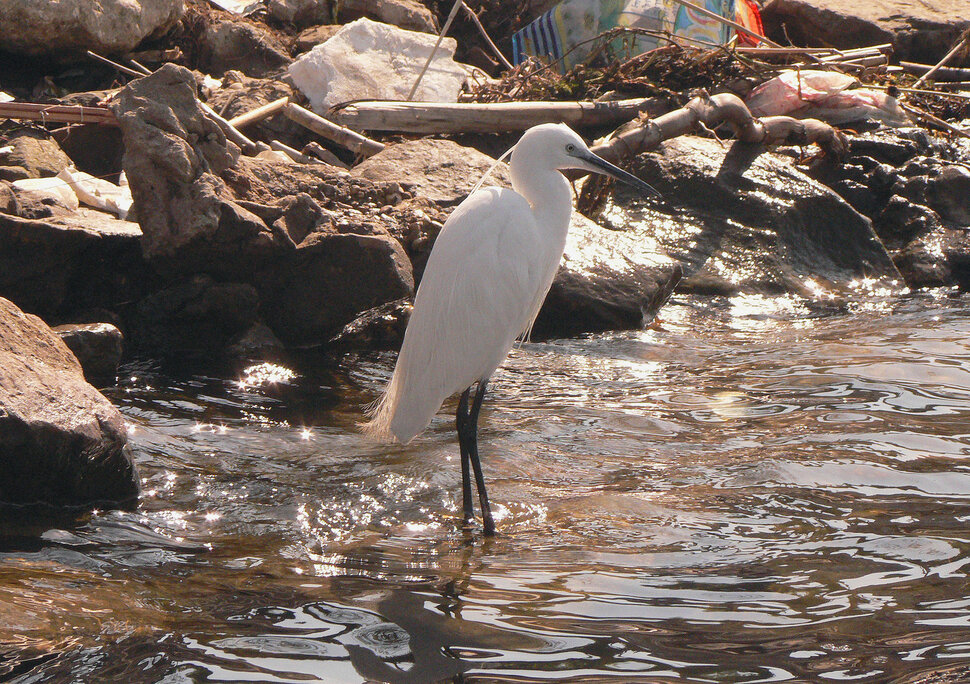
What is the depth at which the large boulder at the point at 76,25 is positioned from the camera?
7.57 m

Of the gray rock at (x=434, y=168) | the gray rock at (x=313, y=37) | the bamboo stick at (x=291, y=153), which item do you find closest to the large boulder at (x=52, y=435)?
the gray rock at (x=434, y=168)

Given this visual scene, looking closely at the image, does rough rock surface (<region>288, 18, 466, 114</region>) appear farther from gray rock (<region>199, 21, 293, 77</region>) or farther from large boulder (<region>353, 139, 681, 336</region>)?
large boulder (<region>353, 139, 681, 336</region>)

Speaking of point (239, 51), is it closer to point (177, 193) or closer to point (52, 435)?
point (177, 193)

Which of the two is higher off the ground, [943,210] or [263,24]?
[263,24]

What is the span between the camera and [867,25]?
10.5 m

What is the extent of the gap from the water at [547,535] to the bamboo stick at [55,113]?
2.07m

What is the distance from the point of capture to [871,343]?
242 inches

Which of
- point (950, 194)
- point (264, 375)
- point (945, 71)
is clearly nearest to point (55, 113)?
point (264, 375)

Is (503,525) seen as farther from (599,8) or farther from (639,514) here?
(599,8)

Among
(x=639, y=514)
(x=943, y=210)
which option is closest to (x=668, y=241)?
(x=943, y=210)

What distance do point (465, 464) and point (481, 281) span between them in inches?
31.0

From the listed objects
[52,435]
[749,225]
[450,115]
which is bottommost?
[52,435]

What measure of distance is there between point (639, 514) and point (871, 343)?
3.00 meters

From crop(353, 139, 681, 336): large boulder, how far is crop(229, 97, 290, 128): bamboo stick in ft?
3.40
